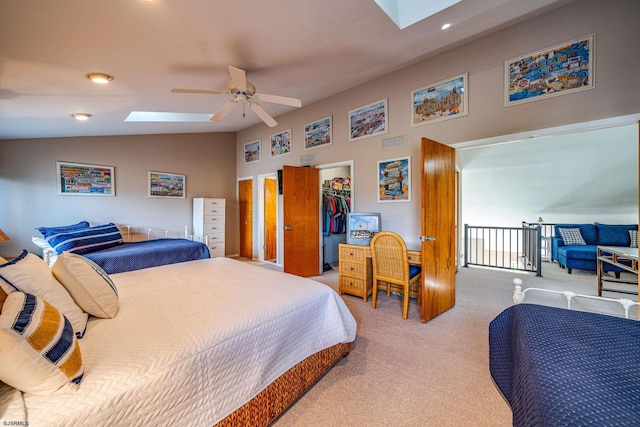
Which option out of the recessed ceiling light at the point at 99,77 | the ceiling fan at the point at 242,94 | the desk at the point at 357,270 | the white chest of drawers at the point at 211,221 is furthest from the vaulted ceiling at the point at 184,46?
the desk at the point at 357,270

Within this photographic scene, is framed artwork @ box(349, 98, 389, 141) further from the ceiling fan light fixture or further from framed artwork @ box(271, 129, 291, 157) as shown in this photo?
the ceiling fan light fixture

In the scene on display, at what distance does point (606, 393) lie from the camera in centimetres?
74

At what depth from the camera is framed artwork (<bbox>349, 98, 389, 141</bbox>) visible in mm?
3684

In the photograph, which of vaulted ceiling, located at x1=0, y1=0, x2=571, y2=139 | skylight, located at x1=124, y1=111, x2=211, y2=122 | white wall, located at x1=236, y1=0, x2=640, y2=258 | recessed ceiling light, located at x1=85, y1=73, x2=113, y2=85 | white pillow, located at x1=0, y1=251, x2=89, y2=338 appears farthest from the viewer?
skylight, located at x1=124, y1=111, x2=211, y2=122

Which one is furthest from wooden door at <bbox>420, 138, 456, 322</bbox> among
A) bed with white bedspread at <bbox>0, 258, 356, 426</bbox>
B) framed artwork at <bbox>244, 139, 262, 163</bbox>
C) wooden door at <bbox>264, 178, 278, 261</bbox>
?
framed artwork at <bbox>244, 139, 262, 163</bbox>

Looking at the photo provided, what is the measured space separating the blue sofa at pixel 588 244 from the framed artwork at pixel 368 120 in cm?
417

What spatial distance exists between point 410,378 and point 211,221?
15.5 feet

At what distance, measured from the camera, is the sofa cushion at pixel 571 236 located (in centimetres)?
486

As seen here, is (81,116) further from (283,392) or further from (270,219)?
(283,392)

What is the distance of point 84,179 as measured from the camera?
4211 mm

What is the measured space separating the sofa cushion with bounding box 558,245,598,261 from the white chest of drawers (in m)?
6.70

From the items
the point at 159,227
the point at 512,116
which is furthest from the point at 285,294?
the point at 159,227

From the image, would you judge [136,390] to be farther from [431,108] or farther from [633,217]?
[633,217]

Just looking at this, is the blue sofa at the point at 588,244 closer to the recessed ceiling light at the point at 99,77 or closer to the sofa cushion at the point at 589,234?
the sofa cushion at the point at 589,234
